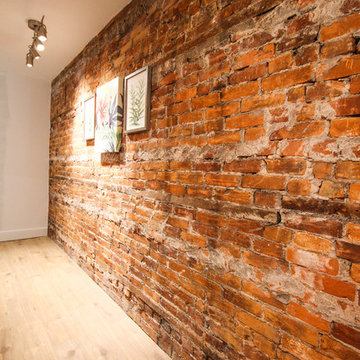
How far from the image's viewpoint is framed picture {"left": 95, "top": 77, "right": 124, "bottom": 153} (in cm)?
195

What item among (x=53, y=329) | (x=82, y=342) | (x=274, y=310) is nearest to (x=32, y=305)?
(x=53, y=329)

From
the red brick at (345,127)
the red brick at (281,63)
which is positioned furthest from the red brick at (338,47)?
the red brick at (345,127)

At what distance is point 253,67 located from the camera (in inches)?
40.8

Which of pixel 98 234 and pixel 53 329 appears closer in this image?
pixel 53 329

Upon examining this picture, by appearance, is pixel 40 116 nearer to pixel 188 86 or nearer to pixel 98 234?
pixel 98 234

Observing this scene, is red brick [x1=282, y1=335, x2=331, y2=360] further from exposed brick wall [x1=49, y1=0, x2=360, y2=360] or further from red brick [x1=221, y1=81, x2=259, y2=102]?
red brick [x1=221, y1=81, x2=259, y2=102]

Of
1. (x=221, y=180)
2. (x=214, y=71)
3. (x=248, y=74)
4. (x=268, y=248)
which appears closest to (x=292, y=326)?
(x=268, y=248)

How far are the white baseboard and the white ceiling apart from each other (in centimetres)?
257

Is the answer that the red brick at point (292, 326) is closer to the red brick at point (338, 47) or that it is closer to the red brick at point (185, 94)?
the red brick at point (338, 47)

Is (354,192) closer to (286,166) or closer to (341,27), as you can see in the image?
(286,166)

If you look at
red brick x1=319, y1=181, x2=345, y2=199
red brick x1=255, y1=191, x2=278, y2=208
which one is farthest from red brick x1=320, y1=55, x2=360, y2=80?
red brick x1=255, y1=191, x2=278, y2=208

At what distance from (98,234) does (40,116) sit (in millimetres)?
2768

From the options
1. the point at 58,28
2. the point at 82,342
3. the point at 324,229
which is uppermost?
the point at 58,28

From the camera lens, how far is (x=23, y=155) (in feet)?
12.5
